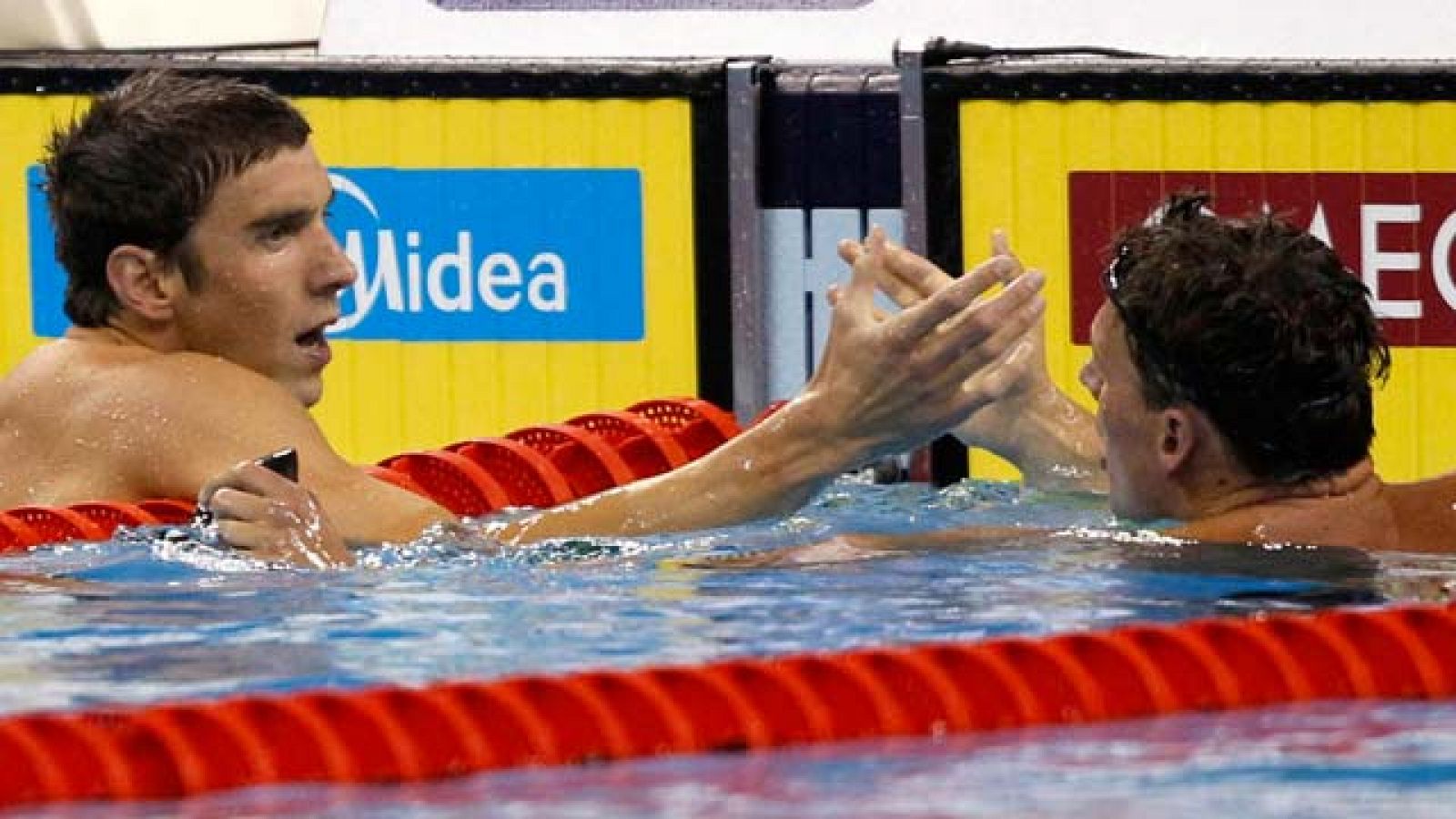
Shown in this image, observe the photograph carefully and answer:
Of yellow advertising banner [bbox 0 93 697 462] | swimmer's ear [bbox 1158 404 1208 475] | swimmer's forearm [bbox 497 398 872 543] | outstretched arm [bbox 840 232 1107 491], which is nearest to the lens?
swimmer's ear [bbox 1158 404 1208 475]

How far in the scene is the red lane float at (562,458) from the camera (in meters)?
5.30

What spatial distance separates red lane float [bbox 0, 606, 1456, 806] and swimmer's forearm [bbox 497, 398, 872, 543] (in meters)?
0.71

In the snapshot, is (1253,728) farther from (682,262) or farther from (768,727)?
(682,262)

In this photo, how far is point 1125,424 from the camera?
→ 4227mm

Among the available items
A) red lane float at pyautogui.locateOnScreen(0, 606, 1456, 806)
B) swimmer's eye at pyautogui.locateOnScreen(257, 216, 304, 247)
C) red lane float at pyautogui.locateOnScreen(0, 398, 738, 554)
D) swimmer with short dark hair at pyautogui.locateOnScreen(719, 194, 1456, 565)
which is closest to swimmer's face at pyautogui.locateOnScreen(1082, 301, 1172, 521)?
swimmer with short dark hair at pyautogui.locateOnScreen(719, 194, 1456, 565)

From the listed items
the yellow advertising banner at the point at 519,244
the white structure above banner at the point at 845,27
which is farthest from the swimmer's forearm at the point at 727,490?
the white structure above banner at the point at 845,27

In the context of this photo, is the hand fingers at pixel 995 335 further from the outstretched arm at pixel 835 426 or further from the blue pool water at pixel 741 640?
the blue pool water at pixel 741 640

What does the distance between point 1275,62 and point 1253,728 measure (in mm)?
2968

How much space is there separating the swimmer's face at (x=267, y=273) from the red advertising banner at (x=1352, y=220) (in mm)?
1914

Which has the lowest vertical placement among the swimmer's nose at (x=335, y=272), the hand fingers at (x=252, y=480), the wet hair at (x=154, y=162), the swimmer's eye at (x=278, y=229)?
the hand fingers at (x=252, y=480)

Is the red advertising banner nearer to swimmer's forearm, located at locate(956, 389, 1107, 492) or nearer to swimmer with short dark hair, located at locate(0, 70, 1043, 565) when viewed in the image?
swimmer's forearm, located at locate(956, 389, 1107, 492)

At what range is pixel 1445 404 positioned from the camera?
6.14 m

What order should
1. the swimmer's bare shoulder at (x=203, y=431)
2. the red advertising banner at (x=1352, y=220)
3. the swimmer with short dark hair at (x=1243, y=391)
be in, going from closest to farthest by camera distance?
the swimmer with short dark hair at (x=1243, y=391) → the swimmer's bare shoulder at (x=203, y=431) → the red advertising banner at (x=1352, y=220)

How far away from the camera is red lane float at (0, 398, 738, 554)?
5.30 metres
